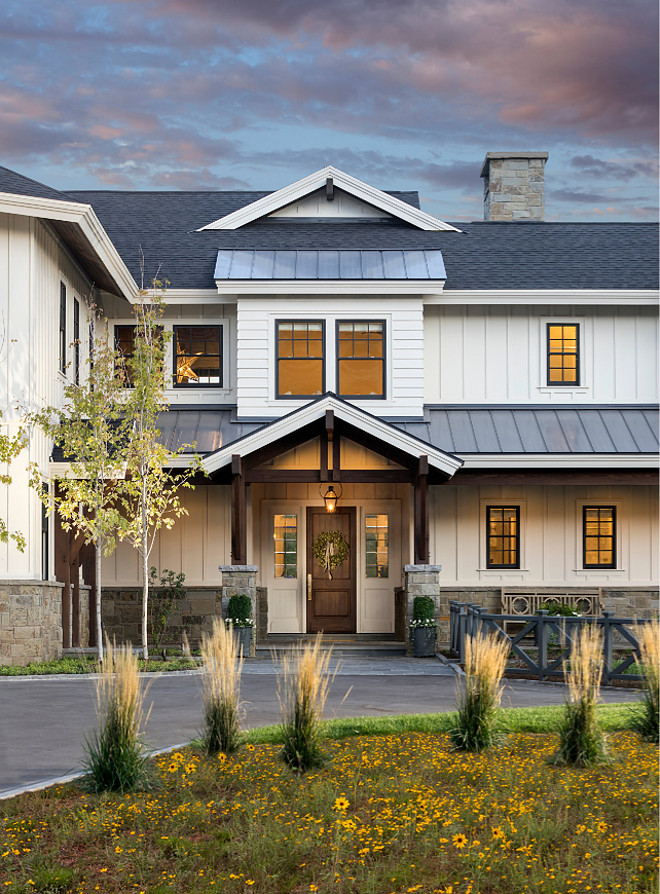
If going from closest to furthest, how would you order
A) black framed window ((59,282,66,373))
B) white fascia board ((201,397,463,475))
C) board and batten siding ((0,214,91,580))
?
board and batten siding ((0,214,91,580)), white fascia board ((201,397,463,475)), black framed window ((59,282,66,373))

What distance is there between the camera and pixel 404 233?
76.7ft

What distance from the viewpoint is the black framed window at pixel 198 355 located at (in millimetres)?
22031

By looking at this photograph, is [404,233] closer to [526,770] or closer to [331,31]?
[331,31]

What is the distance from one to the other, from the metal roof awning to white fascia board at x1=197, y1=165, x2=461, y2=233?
1.45 meters

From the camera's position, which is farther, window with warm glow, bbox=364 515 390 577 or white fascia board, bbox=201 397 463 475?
window with warm glow, bbox=364 515 390 577

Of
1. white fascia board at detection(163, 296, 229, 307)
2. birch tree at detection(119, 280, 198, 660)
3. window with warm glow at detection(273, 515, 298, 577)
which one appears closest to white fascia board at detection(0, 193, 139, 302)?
birch tree at detection(119, 280, 198, 660)

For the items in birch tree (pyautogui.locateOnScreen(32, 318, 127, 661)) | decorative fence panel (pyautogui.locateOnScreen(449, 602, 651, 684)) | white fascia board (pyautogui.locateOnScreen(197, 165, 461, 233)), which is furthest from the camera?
white fascia board (pyautogui.locateOnScreen(197, 165, 461, 233))

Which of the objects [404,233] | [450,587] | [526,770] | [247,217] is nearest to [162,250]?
[247,217]

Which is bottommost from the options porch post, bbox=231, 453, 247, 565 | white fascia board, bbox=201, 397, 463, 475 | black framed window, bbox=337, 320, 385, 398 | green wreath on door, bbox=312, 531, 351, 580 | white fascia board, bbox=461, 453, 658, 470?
green wreath on door, bbox=312, 531, 351, 580

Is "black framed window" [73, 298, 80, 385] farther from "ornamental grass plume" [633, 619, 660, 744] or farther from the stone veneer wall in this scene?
"ornamental grass plume" [633, 619, 660, 744]

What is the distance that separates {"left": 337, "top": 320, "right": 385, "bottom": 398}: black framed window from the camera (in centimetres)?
2133

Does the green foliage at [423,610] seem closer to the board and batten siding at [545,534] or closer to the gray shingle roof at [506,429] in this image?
the board and batten siding at [545,534]

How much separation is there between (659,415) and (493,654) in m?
13.6

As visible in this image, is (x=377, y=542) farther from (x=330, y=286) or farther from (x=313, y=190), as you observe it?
(x=313, y=190)
